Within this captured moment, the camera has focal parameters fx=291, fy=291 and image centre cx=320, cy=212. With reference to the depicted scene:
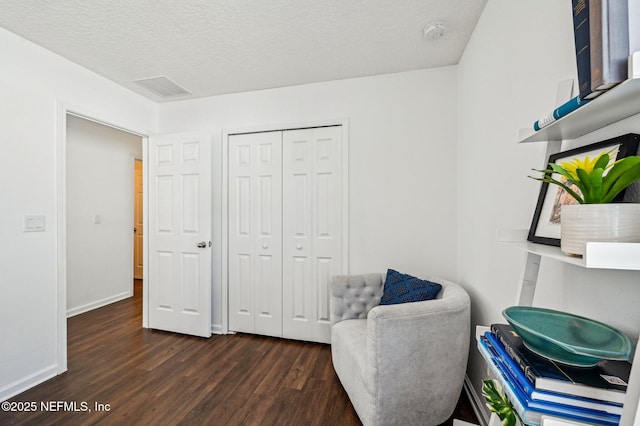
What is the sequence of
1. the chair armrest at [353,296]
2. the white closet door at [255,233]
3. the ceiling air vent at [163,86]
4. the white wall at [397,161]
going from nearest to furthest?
the chair armrest at [353,296] < the white wall at [397,161] < the ceiling air vent at [163,86] < the white closet door at [255,233]

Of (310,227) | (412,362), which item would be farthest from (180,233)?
(412,362)

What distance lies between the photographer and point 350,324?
2129 millimetres

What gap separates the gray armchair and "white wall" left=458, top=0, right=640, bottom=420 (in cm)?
27

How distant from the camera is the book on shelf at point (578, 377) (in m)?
0.58

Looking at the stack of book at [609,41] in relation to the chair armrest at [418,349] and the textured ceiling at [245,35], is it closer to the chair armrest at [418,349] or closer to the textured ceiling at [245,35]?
the chair armrest at [418,349]

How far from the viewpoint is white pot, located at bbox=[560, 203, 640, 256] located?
560mm

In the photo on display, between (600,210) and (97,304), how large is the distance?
483cm

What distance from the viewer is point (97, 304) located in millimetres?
3764

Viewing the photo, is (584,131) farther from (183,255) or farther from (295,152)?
(183,255)

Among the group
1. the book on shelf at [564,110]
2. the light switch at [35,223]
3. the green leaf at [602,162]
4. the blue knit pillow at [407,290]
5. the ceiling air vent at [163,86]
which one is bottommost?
the blue knit pillow at [407,290]

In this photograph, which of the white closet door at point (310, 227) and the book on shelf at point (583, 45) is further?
the white closet door at point (310, 227)

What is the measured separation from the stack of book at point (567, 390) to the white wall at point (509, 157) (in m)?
0.17

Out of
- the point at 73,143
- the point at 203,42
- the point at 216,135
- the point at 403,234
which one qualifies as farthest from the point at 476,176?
the point at 73,143

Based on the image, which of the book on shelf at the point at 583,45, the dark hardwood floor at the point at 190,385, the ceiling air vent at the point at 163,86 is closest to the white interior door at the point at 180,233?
the dark hardwood floor at the point at 190,385
